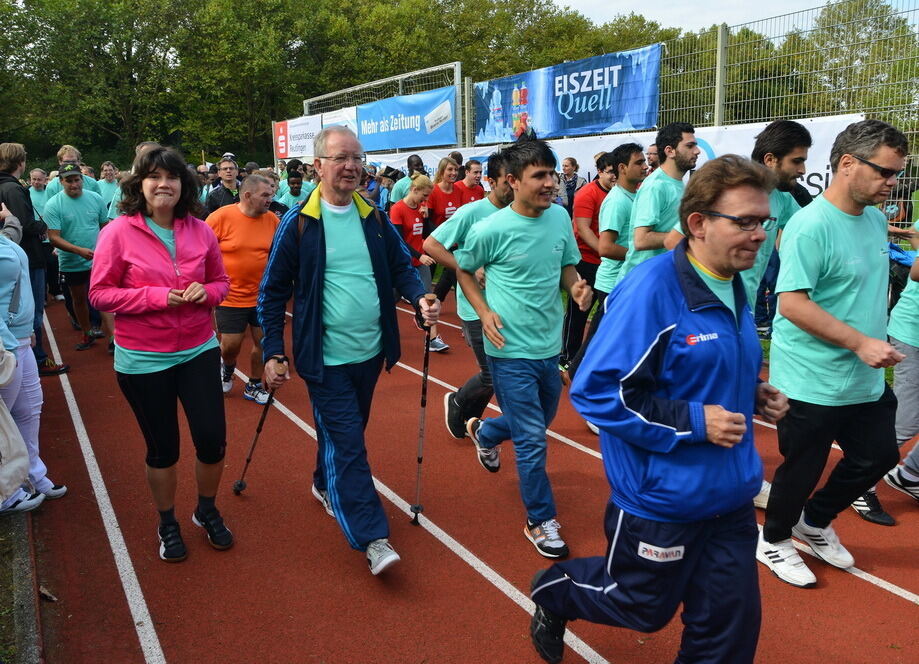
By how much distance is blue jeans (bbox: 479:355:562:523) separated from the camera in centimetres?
409

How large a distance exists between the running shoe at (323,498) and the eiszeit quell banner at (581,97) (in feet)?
19.2

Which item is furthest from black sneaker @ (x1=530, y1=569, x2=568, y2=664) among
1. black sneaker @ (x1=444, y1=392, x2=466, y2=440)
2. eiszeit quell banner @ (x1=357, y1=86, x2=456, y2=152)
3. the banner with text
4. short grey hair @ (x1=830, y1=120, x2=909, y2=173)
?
the banner with text

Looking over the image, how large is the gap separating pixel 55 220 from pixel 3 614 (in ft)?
20.7

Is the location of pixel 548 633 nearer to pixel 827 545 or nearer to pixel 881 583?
pixel 827 545

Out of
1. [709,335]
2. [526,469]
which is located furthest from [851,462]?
[709,335]

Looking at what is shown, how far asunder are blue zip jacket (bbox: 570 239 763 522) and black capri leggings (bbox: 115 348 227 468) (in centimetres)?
233

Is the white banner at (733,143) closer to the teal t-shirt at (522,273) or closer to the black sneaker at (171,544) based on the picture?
the teal t-shirt at (522,273)

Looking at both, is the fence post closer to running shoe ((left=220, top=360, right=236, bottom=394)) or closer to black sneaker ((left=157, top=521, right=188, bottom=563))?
running shoe ((left=220, top=360, right=236, bottom=394))

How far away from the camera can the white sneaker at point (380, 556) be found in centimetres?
378

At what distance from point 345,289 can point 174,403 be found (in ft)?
3.74

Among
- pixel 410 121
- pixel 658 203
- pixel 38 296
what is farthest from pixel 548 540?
pixel 410 121

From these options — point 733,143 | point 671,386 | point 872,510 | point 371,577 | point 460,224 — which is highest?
point 733,143

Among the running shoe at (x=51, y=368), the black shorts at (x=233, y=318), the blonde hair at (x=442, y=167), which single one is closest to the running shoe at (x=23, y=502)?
the black shorts at (x=233, y=318)

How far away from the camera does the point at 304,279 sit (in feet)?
12.6
